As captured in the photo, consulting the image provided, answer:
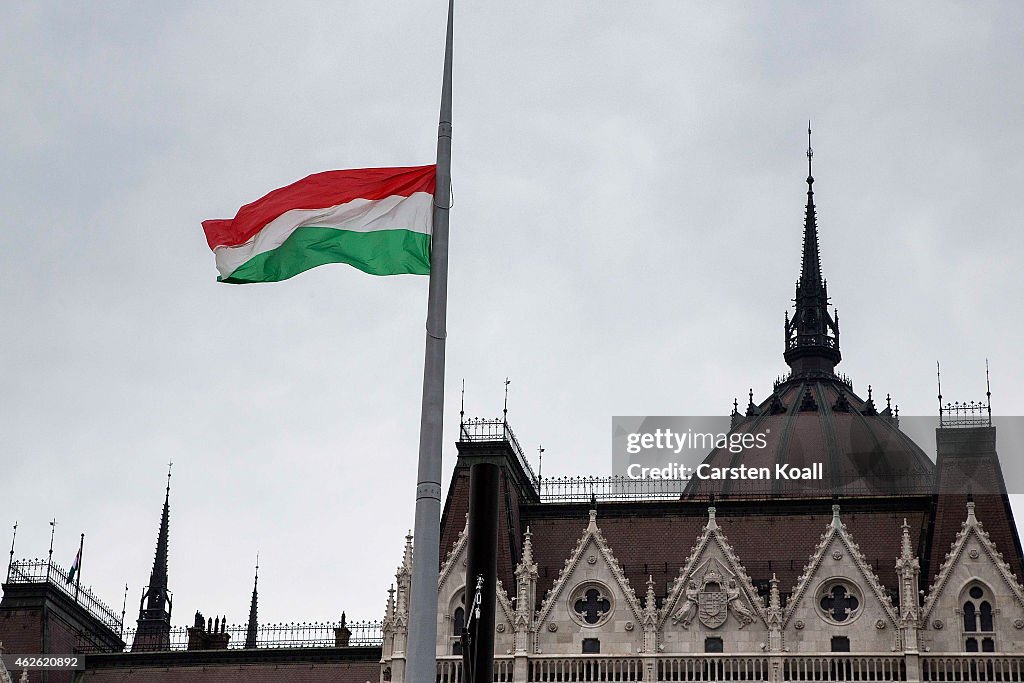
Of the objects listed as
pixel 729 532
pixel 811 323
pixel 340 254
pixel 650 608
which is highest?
pixel 811 323

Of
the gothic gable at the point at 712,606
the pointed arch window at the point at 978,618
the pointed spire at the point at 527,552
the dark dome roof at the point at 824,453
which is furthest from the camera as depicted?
the dark dome roof at the point at 824,453

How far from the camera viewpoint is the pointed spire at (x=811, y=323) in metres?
107

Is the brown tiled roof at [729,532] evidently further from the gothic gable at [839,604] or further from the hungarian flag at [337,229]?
the hungarian flag at [337,229]

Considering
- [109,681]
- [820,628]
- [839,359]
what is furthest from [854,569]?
[839,359]

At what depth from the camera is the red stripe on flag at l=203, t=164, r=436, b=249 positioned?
2870cm

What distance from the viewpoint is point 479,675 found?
35031 millimetres

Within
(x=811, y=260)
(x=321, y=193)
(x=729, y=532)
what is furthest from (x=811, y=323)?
(x=321, y=193)

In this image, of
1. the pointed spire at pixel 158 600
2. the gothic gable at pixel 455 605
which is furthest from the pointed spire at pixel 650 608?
the pointed spire at pixel 158 600

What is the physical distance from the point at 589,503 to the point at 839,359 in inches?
1464

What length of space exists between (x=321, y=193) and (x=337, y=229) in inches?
25.6

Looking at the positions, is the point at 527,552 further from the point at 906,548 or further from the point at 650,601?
the point at 906,548

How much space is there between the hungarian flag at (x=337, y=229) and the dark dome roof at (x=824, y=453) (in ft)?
173

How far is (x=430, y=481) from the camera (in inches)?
1027

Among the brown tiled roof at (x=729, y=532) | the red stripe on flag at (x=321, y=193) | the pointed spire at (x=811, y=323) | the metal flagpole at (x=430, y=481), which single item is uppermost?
the pointed spire at (x=811, y=323)
